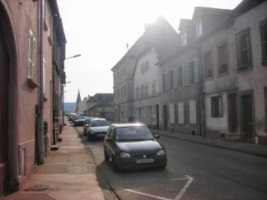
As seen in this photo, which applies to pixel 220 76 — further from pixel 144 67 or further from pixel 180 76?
pixel 144 67

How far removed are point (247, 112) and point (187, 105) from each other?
10.4 metres

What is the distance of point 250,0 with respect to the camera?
20.6m

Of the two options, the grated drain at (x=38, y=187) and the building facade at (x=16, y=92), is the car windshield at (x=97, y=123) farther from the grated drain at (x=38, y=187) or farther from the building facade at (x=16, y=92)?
the grated drain at (x=38, y=187)

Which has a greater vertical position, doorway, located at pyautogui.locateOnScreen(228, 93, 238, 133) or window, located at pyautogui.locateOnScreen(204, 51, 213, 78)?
window, located at pyautogui.locateOnScreen(204, 51, 213, 78)

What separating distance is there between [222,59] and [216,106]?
3.35 metres

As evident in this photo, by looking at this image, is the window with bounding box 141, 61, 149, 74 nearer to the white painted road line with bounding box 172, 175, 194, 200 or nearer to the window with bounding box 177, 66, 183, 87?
the window with bounding box 177, 66, 183, 87

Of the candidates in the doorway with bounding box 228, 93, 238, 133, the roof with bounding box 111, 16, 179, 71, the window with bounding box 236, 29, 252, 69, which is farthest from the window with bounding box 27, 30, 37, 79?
the roof with bounding box 111, 16, 179, 71

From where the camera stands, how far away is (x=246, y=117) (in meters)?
22.2

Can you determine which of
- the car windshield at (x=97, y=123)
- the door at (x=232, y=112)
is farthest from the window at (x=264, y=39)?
the car windshield at (x=97, y=123)

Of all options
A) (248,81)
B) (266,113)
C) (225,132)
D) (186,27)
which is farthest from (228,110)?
(186,27)

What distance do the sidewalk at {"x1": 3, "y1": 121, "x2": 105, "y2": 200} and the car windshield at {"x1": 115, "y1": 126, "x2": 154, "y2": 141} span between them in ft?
5.08

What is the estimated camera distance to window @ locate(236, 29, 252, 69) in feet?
70.2

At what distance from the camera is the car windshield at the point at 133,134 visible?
13906mm

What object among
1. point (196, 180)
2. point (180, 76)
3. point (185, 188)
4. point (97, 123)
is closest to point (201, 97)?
point (180, 76)
